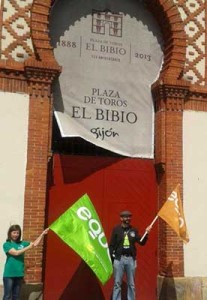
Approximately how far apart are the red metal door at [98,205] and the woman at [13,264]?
4.42 ft

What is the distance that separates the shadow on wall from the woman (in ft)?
9.81

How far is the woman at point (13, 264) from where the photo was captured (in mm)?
6664

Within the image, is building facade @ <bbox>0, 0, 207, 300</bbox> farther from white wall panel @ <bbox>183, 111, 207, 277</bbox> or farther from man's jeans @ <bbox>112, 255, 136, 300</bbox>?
man's jeans @ <bbox>112, 255, 136, 300</bbox>

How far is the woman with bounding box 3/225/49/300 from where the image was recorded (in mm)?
6664

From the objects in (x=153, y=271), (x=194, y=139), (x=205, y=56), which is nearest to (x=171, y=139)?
(x=194, y=139)

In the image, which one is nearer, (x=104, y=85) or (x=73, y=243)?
(x=73, y=243)

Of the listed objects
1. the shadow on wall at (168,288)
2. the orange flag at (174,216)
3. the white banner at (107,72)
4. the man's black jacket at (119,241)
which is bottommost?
the shadow on wall at (168,288)

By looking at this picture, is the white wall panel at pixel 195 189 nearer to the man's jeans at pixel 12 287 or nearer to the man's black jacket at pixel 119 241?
the man's black jacket at pixel 119 241

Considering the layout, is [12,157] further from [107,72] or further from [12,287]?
[107,72]

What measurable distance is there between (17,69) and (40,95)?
63 centimetres

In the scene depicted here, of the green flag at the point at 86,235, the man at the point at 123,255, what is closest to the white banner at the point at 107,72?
the green flag at the point at 86,235

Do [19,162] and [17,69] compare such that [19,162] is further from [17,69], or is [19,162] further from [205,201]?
[205,201]

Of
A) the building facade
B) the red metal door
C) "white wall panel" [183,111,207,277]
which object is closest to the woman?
the building facade

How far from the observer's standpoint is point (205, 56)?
947 centimetres
